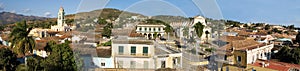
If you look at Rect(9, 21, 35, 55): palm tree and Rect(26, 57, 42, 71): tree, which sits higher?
Rect(9, 21, 35, 55): palm tree

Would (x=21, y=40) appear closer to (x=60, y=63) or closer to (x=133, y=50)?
(x=60, y=63)

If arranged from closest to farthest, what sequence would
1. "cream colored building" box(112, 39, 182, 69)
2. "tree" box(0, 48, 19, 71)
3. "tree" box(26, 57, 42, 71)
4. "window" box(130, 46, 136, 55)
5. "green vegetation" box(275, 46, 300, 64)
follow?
"cream colored building" box(112, 39, 182, 69), "window" box(130, 46, 136, 55), "tree" box(26, 57, 42, 71), "tree" box(0, 48, 19, 71), "green vegetation" box(275, 46, 300, 64)

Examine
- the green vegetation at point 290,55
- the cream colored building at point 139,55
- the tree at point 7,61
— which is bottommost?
the green vegetation at point 290,55

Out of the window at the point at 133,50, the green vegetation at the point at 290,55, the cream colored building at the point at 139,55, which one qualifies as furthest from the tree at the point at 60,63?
the green vegetation at the point at 290,55

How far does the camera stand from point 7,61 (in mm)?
6047

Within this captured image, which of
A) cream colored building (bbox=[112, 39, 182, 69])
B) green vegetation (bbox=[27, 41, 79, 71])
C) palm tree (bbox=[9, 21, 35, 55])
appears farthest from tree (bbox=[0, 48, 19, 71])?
cream colored building (bbox=[112, 39, 182, 69])

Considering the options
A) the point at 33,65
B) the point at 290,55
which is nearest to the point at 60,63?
the point at 33,65

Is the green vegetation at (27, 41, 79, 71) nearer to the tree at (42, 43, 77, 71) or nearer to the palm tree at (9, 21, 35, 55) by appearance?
the tree at (42, 43, 77, 71)

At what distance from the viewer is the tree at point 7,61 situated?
595 cm

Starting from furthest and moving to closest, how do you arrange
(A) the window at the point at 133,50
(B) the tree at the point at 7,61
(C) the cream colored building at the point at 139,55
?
(B) the tree at the point at 7,61, (A) the window at the point at 133,50, (C) the cream colored building at the point at 139,55

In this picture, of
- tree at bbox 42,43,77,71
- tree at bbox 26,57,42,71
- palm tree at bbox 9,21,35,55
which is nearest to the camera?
tree at bbox 42,43,77,71

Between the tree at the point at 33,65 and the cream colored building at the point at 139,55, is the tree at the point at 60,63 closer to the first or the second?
the tree at the point at 33,65

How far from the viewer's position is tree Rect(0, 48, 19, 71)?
5945mm

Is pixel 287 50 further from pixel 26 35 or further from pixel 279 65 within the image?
pixel 26 35
